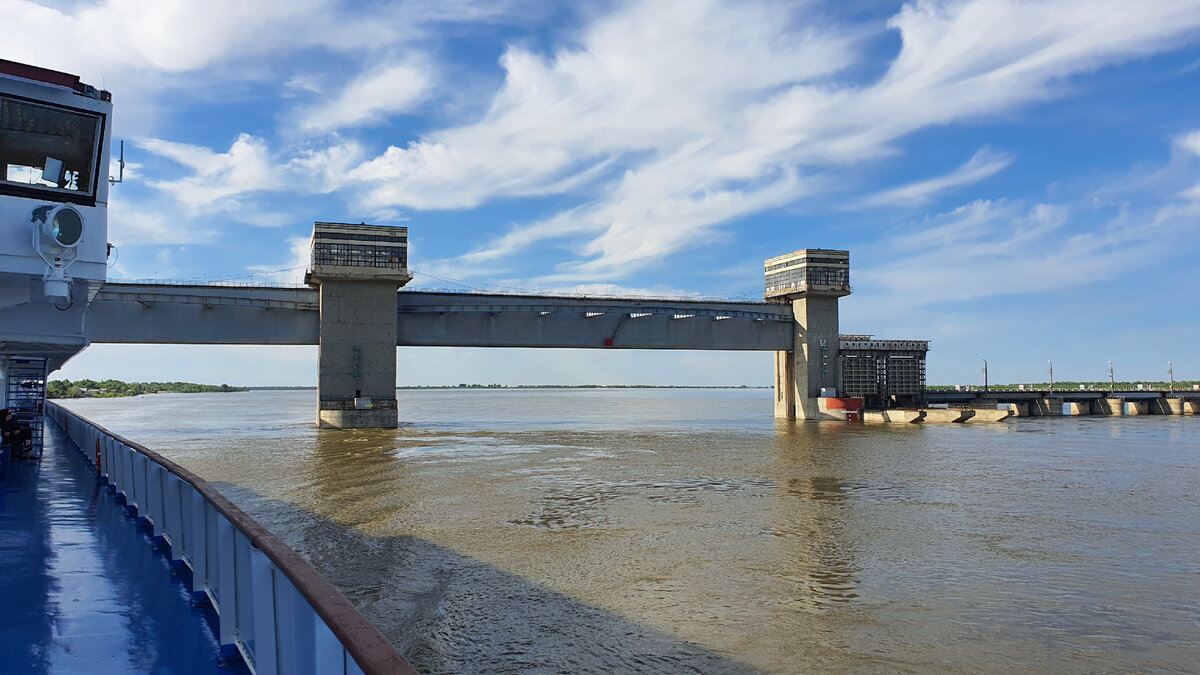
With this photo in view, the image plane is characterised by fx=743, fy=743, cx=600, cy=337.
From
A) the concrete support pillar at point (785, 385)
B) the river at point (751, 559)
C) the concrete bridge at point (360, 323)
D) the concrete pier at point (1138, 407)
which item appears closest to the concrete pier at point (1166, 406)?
the concrete pier at point (1138, 407)

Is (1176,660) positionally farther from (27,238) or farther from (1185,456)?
(1185,456)

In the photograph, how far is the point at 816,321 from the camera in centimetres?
6209

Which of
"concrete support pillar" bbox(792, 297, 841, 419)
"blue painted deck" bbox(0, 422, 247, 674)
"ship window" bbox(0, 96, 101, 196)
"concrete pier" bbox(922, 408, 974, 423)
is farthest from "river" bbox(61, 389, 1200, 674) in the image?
"concrete support pillar" bbox(792, 297, 841, 419)

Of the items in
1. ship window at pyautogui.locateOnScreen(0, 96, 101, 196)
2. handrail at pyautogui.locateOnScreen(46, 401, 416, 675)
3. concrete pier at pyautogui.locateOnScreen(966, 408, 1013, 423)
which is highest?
ship window at pyautogui.locateOnScreen(0, 96, 101, 196)

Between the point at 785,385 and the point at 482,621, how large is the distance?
192 feet

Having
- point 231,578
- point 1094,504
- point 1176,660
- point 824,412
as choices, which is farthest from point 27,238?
point 824,412

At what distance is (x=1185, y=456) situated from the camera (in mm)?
33312

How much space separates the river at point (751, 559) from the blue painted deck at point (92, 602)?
8.54ft

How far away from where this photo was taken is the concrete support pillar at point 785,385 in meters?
64.1

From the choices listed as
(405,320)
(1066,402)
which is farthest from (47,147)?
(1066,402)

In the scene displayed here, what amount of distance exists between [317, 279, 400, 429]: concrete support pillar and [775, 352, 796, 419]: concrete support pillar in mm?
33691

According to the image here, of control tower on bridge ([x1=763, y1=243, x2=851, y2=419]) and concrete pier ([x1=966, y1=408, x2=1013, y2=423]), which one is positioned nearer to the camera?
control tower on bridge ([x1=763, y1=243, x2=851, y2=419])

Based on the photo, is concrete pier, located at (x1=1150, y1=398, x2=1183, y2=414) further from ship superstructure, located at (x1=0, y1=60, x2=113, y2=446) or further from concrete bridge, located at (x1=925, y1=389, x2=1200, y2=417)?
ship superstructure, located at (x1=0, y1=60, x2=113, y2=446)

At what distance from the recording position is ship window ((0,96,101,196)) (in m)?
11.6
